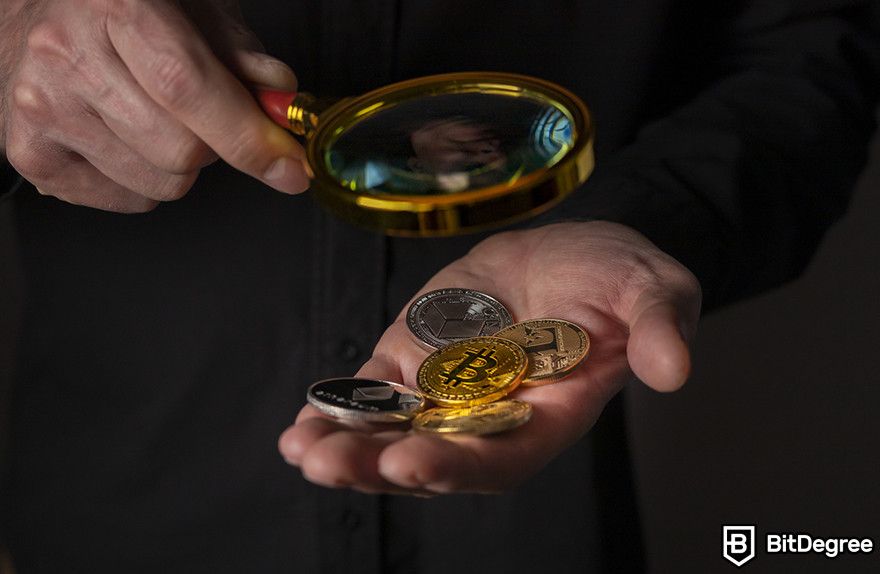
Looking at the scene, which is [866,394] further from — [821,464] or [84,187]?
[84,187]

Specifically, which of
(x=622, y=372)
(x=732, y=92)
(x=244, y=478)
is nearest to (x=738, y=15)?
(x=732, y=92)

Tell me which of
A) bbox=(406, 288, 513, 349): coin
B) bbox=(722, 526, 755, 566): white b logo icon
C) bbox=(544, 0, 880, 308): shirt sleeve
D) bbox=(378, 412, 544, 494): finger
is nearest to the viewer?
bbox=(378, 412, 544, 494): finger

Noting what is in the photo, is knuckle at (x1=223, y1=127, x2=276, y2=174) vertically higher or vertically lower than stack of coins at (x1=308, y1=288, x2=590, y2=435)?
higher

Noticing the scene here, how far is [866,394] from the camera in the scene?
3107 millimetres

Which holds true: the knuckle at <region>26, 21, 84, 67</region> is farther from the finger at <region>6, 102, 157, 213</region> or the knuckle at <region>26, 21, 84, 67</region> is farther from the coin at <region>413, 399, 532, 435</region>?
the coin at <region>413, 399, 532, 435</region>

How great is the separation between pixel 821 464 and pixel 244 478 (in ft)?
6.77

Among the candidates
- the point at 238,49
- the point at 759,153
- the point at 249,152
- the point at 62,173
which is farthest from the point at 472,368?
the point at 759,153

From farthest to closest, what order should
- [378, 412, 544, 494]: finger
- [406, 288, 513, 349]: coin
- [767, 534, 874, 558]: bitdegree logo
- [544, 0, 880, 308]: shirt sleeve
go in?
[767, 534, 874, 558]: bitdegree logo → [544, 0, 880, 308]: shirt sleeve → [406, 288, 513, 349]: coin → [378, 412, 544, 494]: finger

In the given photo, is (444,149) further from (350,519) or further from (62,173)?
(350,519)

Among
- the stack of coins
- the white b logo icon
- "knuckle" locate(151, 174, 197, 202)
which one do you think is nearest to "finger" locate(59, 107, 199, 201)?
"knuckle" locate(151, 174, 197, 202)

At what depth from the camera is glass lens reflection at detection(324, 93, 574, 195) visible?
4.20 ft

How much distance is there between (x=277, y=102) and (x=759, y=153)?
1.03m

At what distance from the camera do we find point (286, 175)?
4.41 ft

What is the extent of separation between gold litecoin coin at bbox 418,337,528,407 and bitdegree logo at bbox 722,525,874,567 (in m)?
1.22
